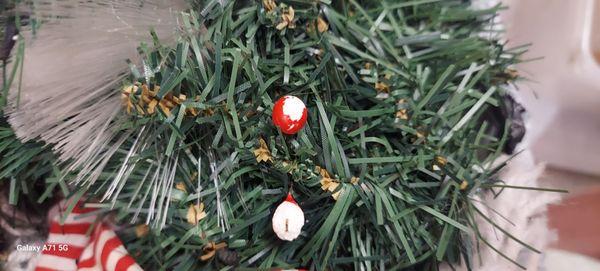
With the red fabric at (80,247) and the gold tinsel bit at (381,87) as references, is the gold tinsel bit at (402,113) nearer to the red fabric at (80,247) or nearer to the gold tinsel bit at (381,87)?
the gold tinsel bit at (381,87)

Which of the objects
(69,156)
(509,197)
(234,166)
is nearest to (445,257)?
(509,197)

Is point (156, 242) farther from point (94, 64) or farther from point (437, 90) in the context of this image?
point (437, 90)

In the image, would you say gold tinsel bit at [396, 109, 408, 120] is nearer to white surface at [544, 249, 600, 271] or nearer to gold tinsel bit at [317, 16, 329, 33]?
gold tinsel bit at [317, 16, 329, 33]

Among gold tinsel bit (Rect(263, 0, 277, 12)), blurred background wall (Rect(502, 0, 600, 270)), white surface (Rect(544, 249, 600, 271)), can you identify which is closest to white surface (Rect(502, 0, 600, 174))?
blurred background wall (Rect(502, 0, 600, 270))

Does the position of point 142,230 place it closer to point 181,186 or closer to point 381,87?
point 181,186

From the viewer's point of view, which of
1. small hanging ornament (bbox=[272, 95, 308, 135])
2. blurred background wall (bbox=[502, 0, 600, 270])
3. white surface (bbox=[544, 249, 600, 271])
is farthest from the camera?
blurred background wall (bbox=[502, 0, 600, 270])

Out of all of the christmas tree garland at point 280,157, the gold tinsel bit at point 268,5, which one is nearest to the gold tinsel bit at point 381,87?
the christmas tree garland at point 280,157

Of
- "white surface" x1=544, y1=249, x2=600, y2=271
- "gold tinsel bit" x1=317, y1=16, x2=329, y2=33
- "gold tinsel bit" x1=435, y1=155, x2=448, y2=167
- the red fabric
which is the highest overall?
"gold tinsel bit" x1=317, y1=16, x2=329, y2=33

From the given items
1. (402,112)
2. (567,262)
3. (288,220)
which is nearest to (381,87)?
(402,112)
